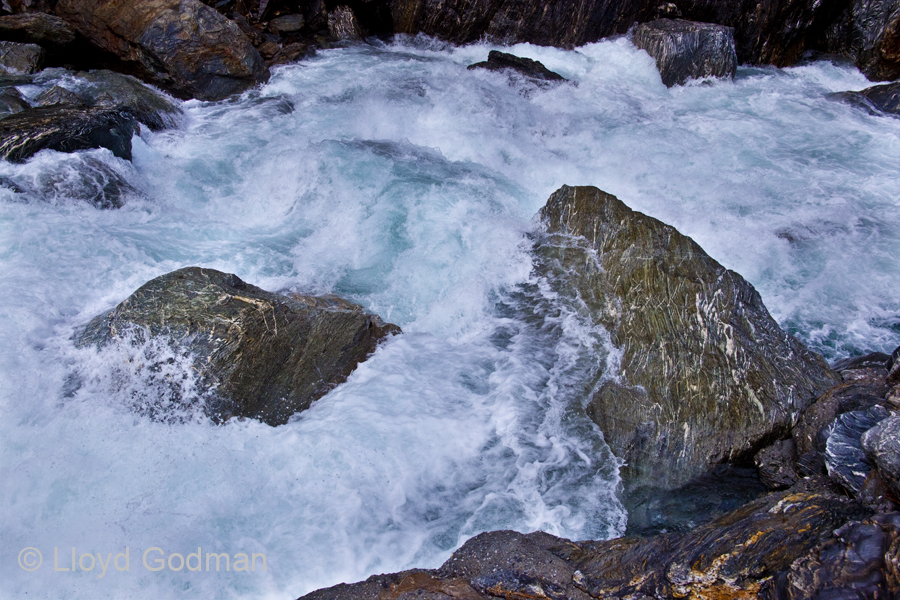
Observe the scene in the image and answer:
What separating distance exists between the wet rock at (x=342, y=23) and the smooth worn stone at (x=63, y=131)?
6223 millimetres

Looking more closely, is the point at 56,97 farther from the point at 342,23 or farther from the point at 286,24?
the point at 342,23

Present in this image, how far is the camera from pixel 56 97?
25.7 feet

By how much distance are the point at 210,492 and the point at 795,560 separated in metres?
3.39

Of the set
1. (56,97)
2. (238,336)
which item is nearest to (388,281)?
(238,336)

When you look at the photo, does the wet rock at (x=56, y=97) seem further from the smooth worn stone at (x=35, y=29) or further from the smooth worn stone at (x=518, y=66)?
the smooth worn stone at (x=518, y=66)

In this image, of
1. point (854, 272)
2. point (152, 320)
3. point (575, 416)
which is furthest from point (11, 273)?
point (854, 272)

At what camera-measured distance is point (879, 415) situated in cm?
337

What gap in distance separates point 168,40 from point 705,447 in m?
9.70

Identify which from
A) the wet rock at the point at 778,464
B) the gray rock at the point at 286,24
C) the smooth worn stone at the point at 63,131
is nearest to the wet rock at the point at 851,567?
the wet rock at the point at 778,464

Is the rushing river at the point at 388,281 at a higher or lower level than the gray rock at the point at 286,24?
lower

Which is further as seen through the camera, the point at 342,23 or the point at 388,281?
the point at 342,23

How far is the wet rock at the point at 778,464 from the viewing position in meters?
3.85

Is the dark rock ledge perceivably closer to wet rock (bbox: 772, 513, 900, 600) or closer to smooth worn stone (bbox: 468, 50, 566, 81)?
wet rock (bbox: 772, 513, 900, 600)

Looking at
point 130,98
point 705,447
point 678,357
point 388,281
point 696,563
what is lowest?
point 388,281
